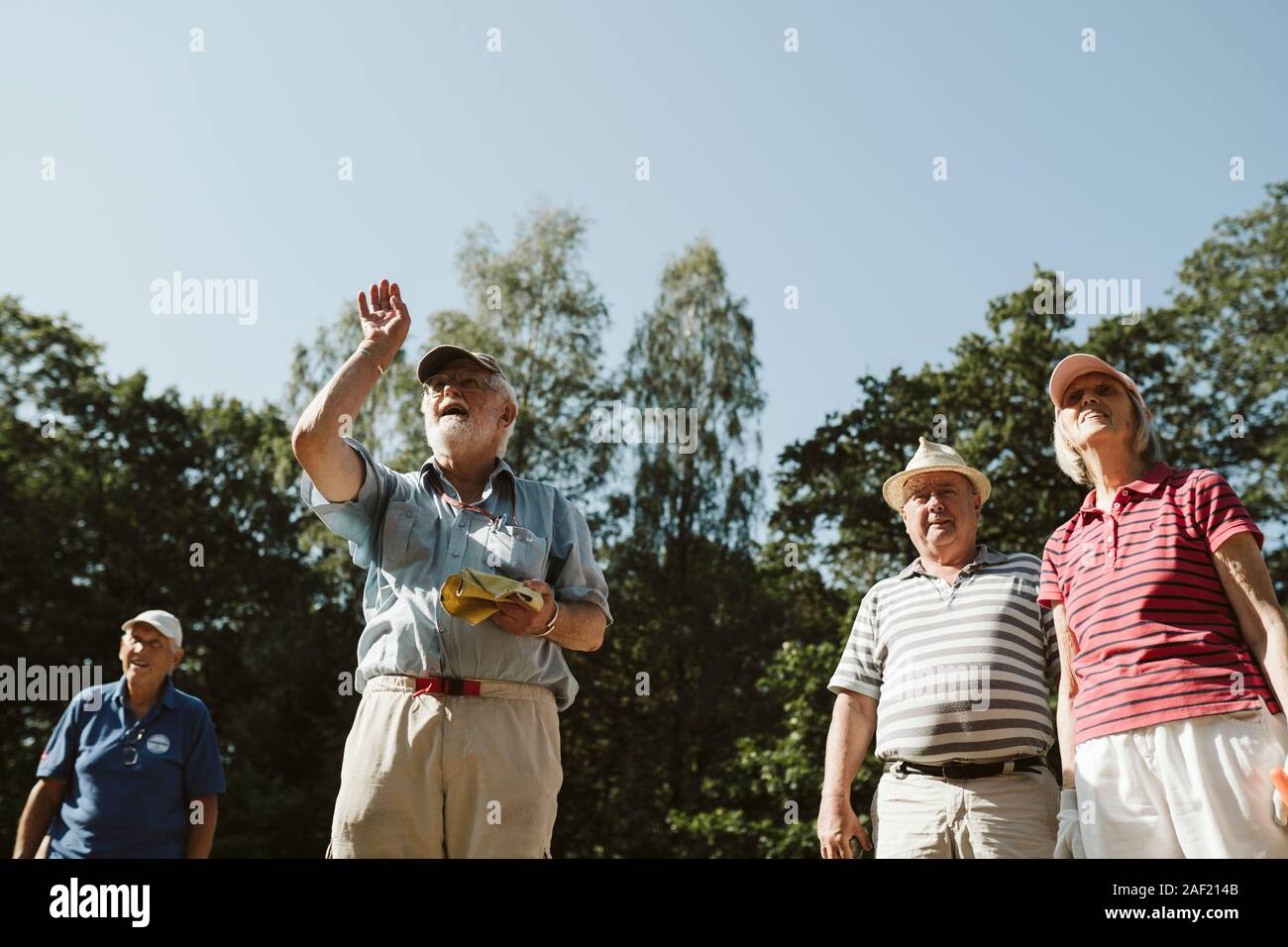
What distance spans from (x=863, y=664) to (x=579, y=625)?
1290 millimetres

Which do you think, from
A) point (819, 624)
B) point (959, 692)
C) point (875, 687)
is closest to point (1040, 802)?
point (959, 692)

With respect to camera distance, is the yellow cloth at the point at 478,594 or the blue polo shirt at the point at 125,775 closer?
the yellow cloth at the point at 478,594

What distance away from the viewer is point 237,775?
2216 centimetres

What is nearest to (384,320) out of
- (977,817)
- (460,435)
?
(460,435)

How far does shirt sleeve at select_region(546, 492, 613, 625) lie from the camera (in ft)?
11.8

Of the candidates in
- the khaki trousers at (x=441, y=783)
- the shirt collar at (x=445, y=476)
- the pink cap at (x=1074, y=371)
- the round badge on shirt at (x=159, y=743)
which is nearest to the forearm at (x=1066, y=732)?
the pink cap at (x=1074, y=371)

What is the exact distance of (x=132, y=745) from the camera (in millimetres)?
5055

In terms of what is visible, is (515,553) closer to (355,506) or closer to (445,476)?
(445,476)

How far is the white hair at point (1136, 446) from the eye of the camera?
346 centimetres

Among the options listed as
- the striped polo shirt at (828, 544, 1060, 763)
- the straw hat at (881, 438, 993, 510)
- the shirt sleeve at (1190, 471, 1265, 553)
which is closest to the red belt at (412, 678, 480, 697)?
the striped polo shirt at (828, 544, 1060, 763)

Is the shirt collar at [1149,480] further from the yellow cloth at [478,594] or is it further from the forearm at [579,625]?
the yellow cloth at [478,594]

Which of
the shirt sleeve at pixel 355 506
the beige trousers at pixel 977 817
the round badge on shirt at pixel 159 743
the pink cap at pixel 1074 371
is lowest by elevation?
the beige trousers at pixel 977 817
